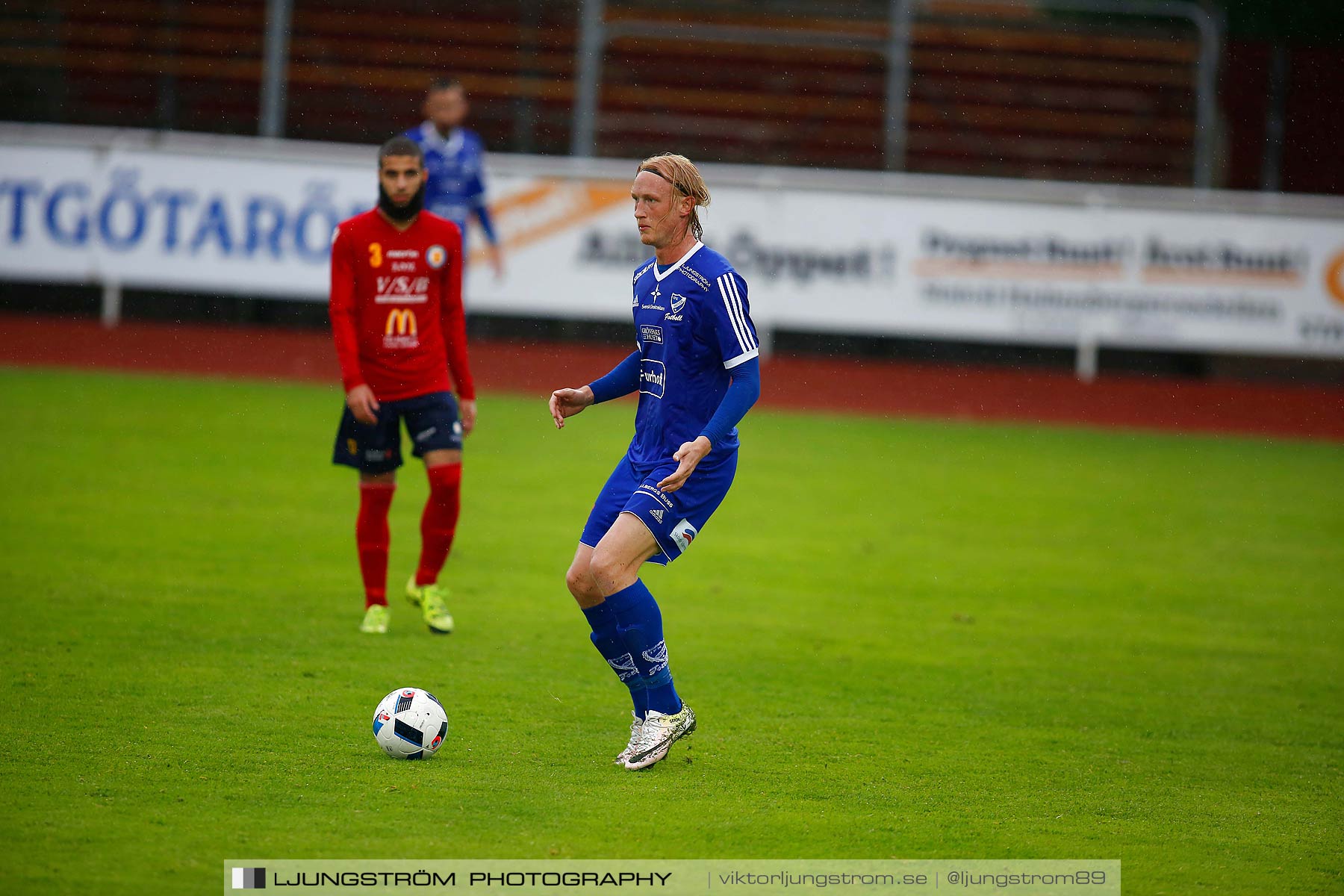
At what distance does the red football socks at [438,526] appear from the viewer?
22.4ft

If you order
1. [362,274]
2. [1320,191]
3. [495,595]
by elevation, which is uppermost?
[1320,191]

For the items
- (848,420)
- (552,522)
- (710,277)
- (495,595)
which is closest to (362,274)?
(495,595)

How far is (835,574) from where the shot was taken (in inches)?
334

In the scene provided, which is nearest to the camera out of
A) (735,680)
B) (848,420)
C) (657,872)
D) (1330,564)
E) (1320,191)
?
(657,872)

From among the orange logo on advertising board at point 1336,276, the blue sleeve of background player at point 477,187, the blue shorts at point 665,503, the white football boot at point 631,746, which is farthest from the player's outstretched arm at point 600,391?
the orange logo on advertising board at point 1336,276

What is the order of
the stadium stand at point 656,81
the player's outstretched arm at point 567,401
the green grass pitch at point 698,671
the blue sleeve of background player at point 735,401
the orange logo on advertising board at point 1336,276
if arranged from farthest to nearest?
1. the stadium stand at point 656,81
2. the orange logo on advertising board at point 1336,276
3. the player's outstretched arm at point 567,401
4. the blue sleeve of background player at point 735,401
5. the green grass pitch at point 698,671

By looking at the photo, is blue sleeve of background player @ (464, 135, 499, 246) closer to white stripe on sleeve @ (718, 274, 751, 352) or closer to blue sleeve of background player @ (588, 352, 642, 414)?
blue sleeve of background player @ (588, 352, 642, 414)

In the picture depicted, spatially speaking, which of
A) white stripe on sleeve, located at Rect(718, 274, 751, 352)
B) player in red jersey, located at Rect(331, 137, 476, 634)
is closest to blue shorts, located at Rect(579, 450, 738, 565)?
white stripe on sleeve, located at Rect(718, 274, 751, 352)

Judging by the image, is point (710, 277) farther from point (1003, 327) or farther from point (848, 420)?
point (1003, 327)

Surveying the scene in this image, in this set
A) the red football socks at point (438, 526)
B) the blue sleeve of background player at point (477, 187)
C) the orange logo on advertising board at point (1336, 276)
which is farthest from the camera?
the orange logo on advertising board at point (1336, 276)

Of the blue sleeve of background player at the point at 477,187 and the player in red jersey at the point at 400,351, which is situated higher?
the blue sleeve of background player at the point at 477,187

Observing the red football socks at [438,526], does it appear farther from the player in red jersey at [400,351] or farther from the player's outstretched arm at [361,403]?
the player's outstretched arm at [361,403]

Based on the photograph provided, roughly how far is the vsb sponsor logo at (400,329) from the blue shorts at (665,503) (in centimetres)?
197

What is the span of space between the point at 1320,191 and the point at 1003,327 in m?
8.54
